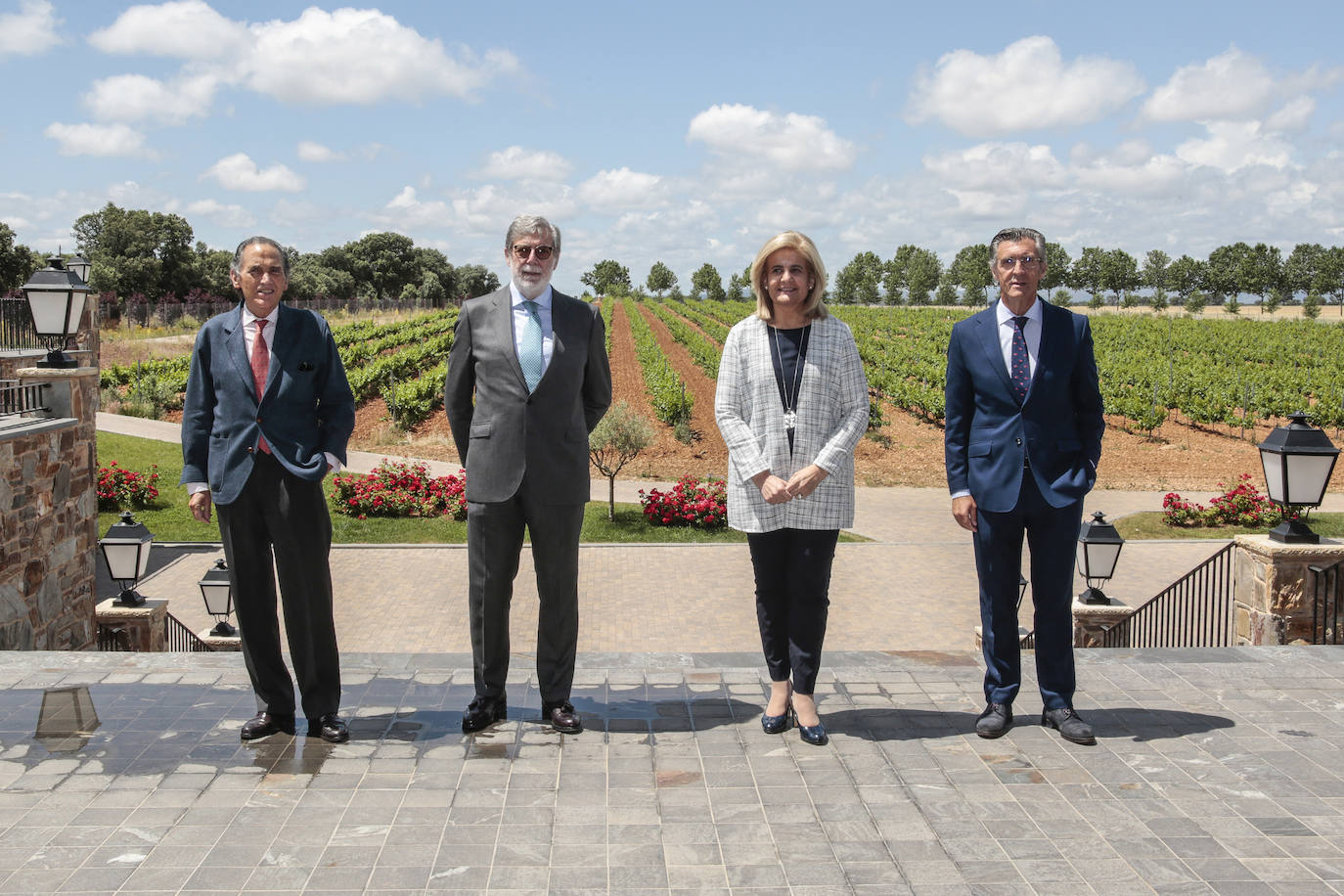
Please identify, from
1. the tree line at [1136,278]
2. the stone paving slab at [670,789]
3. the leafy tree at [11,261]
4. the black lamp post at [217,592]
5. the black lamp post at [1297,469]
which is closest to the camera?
the stone paving slab at [670,789]

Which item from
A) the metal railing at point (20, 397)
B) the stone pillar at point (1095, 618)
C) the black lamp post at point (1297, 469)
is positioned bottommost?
the stone pillar at point (1095, 618)

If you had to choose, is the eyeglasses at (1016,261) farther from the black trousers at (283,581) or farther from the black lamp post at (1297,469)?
the black lamp post at (1297,469)

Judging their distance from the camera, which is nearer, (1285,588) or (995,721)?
(995,721)

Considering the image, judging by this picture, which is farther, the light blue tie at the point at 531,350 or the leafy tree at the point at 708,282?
the leafy tree at the point at 708,282

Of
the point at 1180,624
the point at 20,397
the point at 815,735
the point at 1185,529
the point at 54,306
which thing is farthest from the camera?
the point at 1185,529

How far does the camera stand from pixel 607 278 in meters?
119

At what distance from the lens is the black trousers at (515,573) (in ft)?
11.7

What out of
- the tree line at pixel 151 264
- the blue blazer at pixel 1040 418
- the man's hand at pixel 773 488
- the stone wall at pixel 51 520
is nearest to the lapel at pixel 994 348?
the blue blazer at pixel 1040 418

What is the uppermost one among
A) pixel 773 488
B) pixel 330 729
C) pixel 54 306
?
pixel 54 306

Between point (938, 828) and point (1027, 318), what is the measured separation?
179 cm

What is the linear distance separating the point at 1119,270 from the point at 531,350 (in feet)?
306

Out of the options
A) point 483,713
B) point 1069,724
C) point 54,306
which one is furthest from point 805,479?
point 54,306

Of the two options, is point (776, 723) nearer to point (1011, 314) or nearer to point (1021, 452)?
point (1021, 452)

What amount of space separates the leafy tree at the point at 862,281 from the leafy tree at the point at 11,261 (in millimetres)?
74081
